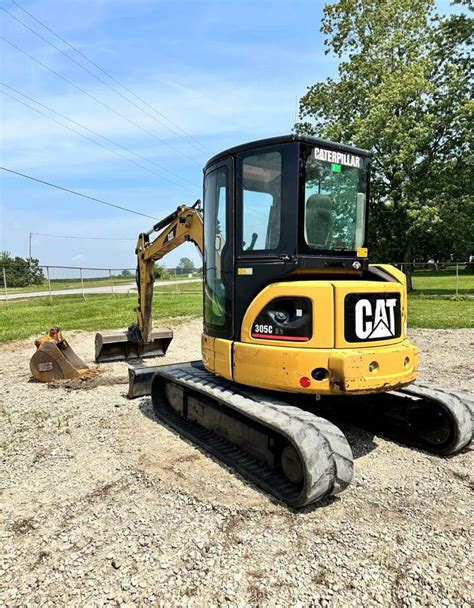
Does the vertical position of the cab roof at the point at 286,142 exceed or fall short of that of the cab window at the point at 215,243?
it exceeds it

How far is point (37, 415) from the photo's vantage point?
5.87m

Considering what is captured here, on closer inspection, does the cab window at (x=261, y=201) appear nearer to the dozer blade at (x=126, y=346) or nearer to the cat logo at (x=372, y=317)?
the cat logo at (x=372, y=317)

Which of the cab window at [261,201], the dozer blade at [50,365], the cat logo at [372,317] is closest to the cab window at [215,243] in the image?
the cab window at [261,201]

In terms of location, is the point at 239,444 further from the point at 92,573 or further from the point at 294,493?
the point at 92,573

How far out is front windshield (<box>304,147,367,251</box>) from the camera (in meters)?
4.16

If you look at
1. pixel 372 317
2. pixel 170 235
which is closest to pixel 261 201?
pixel 372 317

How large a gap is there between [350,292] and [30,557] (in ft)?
10.0

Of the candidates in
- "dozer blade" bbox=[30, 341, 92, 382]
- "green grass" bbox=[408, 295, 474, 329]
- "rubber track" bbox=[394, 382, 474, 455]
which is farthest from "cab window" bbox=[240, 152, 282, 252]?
"green grass" bbox=[408, 295, 474, 329]

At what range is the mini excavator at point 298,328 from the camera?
12.6 feet

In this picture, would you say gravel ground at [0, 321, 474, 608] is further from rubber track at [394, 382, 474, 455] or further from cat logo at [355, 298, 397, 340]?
cat logo at [355, 298, 397, 340]

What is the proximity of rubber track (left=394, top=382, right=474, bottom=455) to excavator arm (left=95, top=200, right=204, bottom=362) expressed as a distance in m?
3.06

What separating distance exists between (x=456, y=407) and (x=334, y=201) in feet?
7.47

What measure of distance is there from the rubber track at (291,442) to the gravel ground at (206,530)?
0.14m

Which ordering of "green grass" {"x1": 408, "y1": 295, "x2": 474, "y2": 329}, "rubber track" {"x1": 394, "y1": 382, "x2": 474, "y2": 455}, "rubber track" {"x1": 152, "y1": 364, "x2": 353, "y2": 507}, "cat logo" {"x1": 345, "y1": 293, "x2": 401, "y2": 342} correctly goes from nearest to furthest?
"rubber track" {"x1": 152, "y1": 364, "x2": 353, "y2": 507} → "cat logo" {"x1": 345, "y1": 293, "x2": 401, "y2": 342} → "rubber track" {"x1": 394, "y1": 382, "x2": 474, "y2": 455} → "green grass" {"x1": 408, "y1": 295, "x2": 474, "y2": 329}
